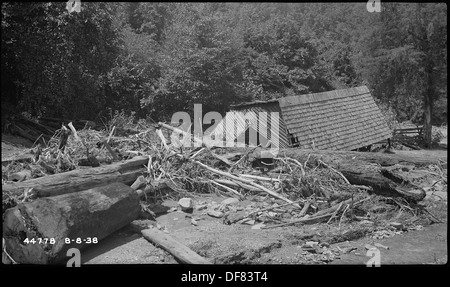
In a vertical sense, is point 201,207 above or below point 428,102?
below

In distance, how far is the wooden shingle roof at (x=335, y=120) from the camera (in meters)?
10.1

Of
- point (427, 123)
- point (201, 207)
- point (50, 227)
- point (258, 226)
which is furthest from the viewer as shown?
point (427, 123)

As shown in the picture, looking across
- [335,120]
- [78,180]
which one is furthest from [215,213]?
[335,120]

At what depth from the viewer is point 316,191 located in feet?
22.4

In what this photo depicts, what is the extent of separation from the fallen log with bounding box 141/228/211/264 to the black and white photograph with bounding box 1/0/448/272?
0.08 ft

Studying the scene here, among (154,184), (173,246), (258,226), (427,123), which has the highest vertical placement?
(427,123)

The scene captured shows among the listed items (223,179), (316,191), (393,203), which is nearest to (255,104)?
(223,179)

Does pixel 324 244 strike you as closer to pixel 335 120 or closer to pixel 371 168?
pixel 371 168

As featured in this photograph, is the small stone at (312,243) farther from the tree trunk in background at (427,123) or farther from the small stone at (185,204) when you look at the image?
the tree trunk in background at (427,123)

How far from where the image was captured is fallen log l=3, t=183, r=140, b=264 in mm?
4000

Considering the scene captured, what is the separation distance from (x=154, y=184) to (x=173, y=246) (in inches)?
95.1

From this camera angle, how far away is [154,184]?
680 centimetres

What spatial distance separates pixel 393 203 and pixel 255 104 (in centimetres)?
551

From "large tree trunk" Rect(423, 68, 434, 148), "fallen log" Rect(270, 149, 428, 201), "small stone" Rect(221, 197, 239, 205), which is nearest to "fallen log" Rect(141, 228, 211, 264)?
Result: "small stone" Rect(221, 197, 239, 205)
